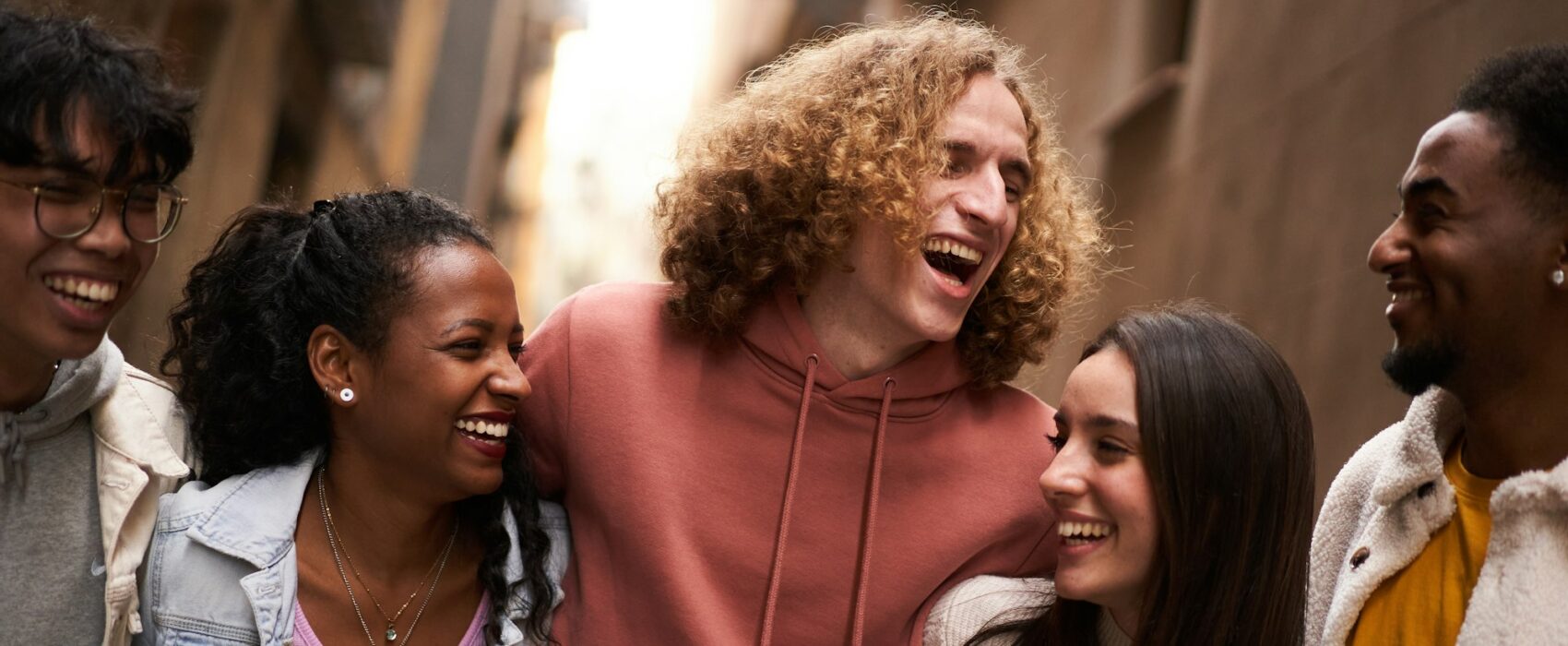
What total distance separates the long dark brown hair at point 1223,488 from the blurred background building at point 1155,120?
1483mm

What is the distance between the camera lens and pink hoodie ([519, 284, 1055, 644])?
12.0ft

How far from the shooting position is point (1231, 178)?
319 inches

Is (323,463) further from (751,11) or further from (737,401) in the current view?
(751,11)

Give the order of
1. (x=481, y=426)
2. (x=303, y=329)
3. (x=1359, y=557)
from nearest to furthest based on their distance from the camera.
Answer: (x=1359, y=557) → (x=481, y=426) → (x=303, y=329)

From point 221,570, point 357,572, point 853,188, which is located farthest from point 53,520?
point 853,188

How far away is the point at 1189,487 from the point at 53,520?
91.4 inches

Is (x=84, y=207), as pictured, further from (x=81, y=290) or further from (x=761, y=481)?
(x=761, y=481)

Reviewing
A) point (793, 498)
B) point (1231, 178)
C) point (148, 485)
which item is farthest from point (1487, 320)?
point (1231, 178)

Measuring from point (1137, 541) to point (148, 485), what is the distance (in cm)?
208

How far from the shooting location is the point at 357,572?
3.52 m

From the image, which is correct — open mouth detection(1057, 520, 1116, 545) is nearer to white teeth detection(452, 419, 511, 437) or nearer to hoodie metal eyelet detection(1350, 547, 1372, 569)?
hoodie metal eyelet detection(1350, 547, 1372, 569)

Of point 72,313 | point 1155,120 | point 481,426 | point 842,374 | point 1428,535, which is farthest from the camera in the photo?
point 1155,120

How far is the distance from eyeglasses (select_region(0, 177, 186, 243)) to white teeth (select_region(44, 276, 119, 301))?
3.4 inches

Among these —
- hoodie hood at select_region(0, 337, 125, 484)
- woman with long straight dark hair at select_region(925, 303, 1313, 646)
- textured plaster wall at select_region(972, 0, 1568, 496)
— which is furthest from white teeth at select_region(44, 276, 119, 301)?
textured plaster wall at select_region(972, 0, 1568, 496)
